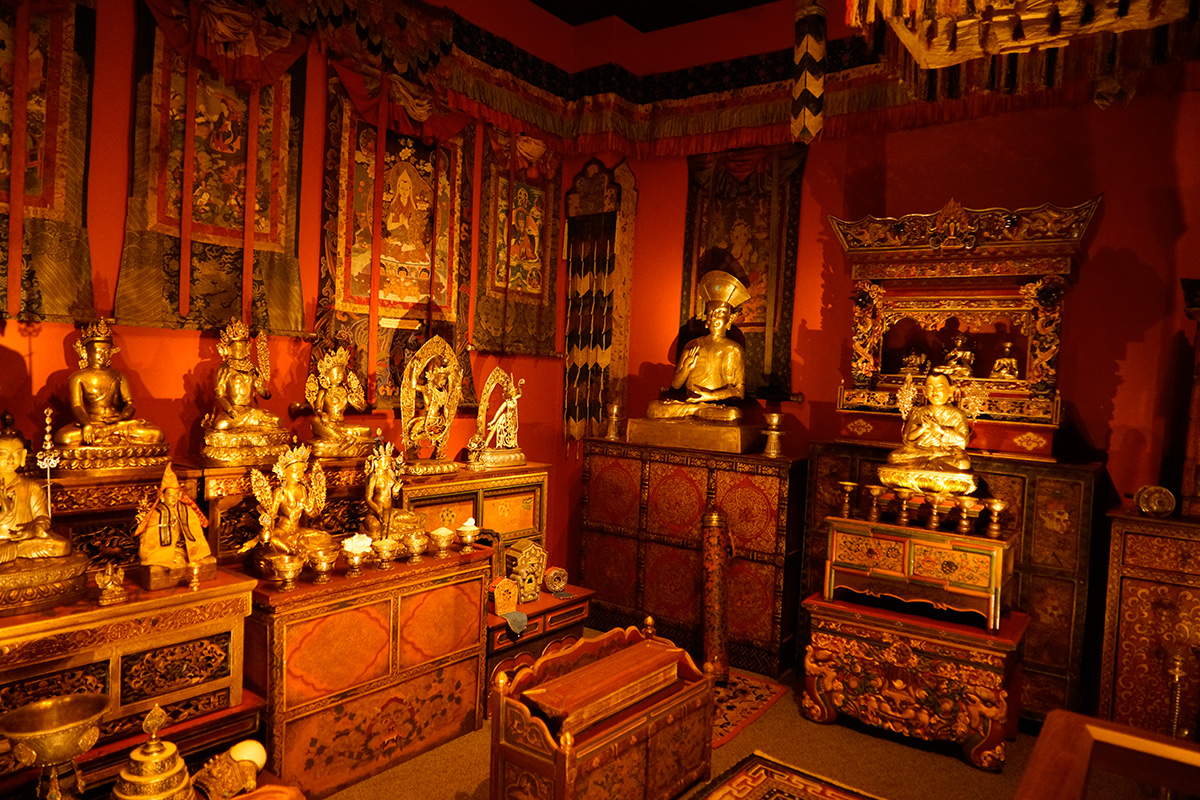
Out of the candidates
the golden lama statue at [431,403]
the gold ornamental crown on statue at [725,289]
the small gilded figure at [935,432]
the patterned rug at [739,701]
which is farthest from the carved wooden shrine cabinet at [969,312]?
the golden lama statue at [431,403]

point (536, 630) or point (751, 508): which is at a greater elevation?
point (751, 508)

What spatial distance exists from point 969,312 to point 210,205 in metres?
4.15

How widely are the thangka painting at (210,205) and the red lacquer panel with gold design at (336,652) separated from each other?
1.62 m

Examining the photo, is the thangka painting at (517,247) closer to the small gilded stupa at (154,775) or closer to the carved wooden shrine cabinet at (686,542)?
the carved wooden shrine cabinet at (686,542)

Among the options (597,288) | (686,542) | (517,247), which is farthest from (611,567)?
(517,247)

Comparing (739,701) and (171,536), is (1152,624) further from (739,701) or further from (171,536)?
(171,536)

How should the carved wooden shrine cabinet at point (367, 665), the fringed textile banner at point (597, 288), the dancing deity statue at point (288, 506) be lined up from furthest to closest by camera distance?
the fringed textile banner at point (597, 288) < the dancing deity statue at point (288, 506) < the carved wooden shrine cabinet at point (367, 665)

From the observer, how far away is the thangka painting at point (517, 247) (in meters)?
5.21

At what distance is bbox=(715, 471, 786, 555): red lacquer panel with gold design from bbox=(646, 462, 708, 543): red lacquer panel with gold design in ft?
0.48

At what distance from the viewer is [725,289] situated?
205 inches

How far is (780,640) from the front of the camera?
4.55 metres

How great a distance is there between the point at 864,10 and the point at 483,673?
3.39 meters

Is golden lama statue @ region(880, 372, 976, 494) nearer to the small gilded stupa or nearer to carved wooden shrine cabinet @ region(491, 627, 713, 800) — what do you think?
carved wooden shrine cabinet @ region(491, 627, 713, 800)

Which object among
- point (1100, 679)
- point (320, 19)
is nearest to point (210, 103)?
point (320, 19)
